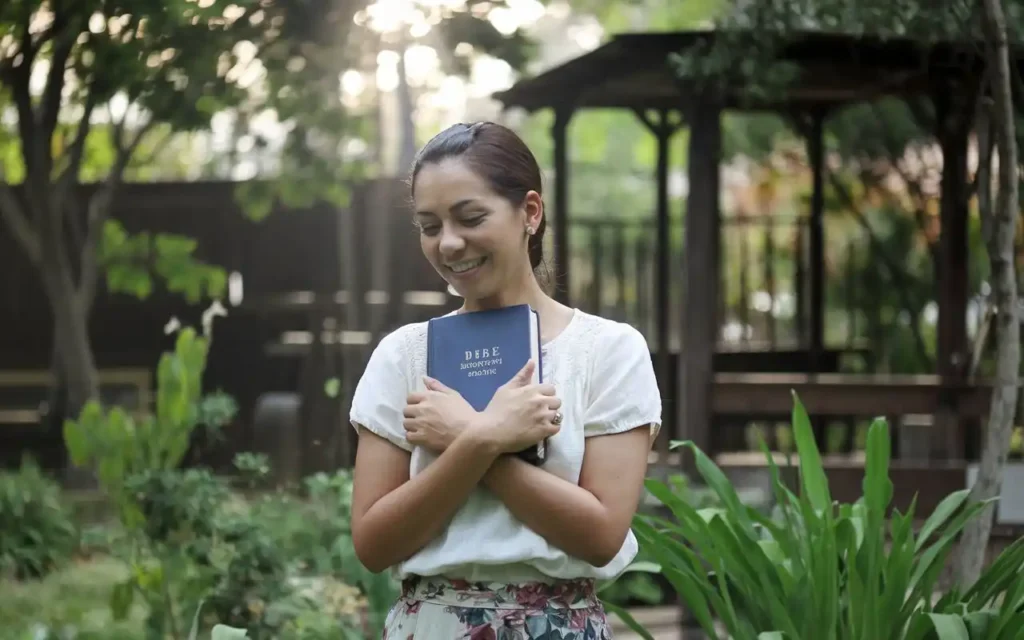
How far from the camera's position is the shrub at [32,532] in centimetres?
671

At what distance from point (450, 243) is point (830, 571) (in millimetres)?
1681

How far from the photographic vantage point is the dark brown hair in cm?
206

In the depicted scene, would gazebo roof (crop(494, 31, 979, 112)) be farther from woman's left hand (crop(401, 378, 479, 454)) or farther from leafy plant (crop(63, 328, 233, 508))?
woman's left hand (crop(401, 378, 479, 454))

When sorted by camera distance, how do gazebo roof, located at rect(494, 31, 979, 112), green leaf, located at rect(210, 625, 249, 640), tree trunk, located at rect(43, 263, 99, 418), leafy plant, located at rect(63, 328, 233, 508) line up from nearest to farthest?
green leaf, located at rect(210, 625, 249, 640) → leafy plant, located at rect(63, 328, 233, 508) → gazebo roof, located at rect(494, 31, 979, 112) → tree trunk, located at rect(43, 263, 99, 418)

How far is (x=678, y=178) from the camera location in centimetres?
3027

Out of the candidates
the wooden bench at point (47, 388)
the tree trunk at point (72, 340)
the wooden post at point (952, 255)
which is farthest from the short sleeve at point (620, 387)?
the wooden bench at point (47, 388)

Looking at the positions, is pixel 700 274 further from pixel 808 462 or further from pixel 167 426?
pixel 808 462

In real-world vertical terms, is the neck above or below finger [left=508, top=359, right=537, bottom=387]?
above

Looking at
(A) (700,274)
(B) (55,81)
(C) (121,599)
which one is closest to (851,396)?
(A) (700,274)

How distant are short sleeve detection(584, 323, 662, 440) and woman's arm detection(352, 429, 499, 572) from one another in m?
0.18

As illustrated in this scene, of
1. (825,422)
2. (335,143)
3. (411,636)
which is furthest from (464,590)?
(825,422)

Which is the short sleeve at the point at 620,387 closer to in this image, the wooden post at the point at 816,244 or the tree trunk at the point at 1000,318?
the tree trunk at the point at 1000,318

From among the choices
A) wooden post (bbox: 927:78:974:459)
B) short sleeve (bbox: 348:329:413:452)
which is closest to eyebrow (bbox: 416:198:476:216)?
short sleeve (bbox: 348:329:413:452)

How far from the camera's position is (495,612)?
204 cm
